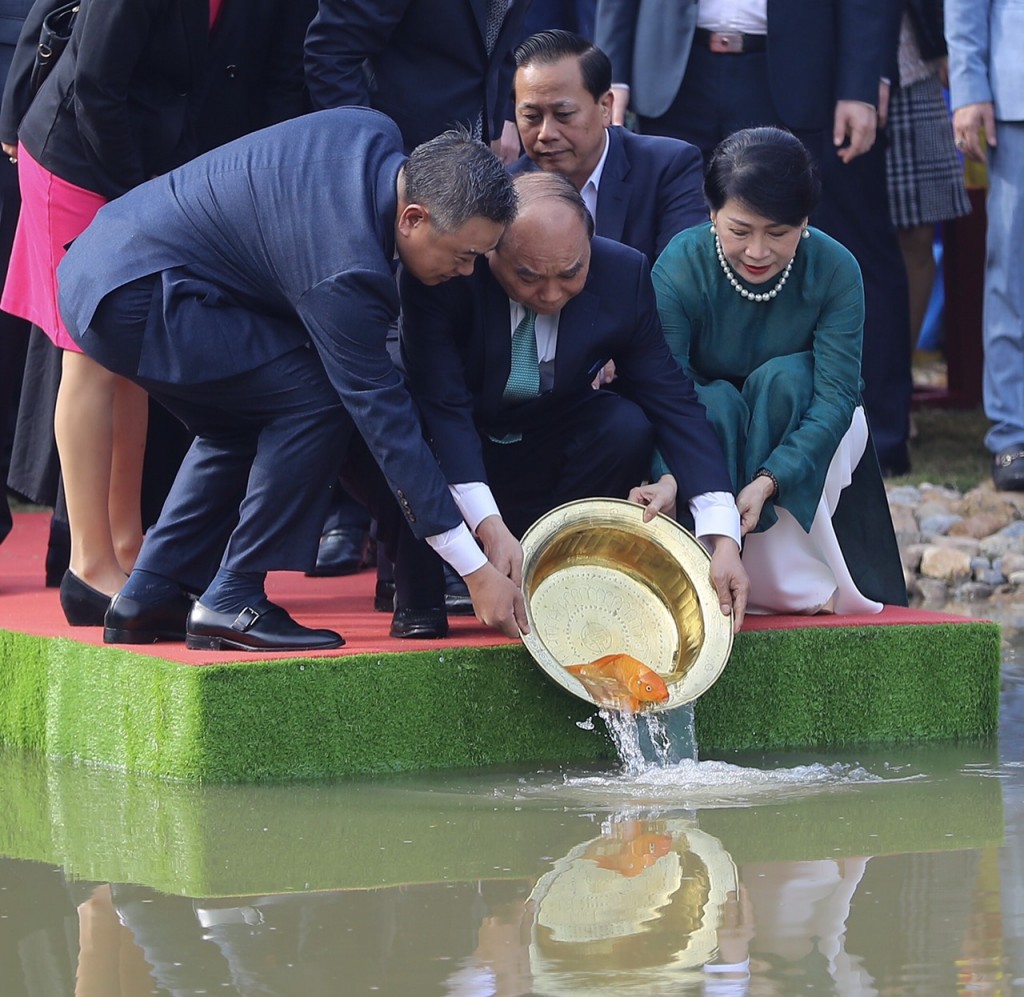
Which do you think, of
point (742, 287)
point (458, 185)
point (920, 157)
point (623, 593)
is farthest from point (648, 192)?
point (920, 157)

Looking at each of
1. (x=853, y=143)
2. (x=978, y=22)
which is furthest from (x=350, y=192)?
(x=978, y=22)

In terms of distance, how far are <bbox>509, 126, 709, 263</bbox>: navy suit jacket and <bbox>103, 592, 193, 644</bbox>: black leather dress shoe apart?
142cm

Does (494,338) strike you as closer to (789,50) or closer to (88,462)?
(88,462)

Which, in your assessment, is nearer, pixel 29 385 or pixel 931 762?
pixel 931 762

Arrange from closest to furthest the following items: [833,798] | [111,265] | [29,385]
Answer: [833,798], [111,265], [29,385]

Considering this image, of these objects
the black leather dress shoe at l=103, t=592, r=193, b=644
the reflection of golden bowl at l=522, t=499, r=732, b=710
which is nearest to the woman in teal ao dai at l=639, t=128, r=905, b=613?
the reflection of golden bowl at l=522, t=499, r=732, b=710

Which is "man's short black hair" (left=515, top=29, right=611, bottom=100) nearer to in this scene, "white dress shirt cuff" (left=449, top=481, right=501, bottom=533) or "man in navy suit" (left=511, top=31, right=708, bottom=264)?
"man in navy suit" (left=511, top=31, right=708, bottom=264)

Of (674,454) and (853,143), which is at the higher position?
(853,143)

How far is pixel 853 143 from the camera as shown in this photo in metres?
5.95

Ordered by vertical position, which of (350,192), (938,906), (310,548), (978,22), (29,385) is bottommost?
(938,906)

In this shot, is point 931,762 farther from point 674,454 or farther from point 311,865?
point 311,865

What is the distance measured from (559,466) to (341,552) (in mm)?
1005

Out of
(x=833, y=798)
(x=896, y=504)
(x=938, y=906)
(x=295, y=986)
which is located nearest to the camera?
(x=295, y=986)

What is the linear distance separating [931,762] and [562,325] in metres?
1.13
